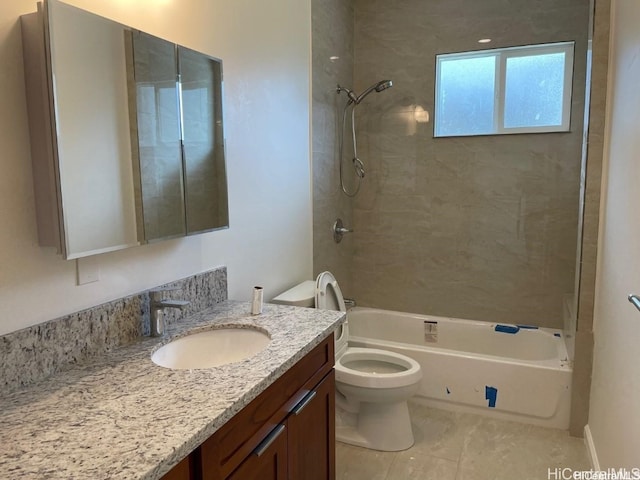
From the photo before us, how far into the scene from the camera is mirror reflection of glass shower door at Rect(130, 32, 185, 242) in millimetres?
1447

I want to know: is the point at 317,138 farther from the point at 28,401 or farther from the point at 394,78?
the point at 28,401

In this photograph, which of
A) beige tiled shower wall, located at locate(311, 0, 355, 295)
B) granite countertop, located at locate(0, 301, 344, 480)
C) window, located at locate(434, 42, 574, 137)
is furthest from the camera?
window, located at locate(434, 42, 574, 137)

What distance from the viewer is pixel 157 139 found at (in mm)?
1523

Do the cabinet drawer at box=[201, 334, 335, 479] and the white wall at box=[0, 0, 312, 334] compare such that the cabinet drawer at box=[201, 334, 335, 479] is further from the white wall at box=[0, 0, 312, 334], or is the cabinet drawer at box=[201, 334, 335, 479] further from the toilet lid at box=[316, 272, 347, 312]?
the toilet lid at box=[316, 272, 347, 312]

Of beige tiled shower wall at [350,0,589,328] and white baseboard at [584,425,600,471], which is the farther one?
beige tiled shower wall at [350,0,589,328]

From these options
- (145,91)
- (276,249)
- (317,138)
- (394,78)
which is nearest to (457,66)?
(394,78)

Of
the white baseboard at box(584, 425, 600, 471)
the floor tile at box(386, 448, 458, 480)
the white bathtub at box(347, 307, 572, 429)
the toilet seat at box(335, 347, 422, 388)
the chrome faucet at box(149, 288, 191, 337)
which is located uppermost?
the chrome faucet at box(149, 288, 191, 337)

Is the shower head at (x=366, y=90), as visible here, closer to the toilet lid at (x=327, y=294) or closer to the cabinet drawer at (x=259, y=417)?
the toilet lid at (x=327, y=294)

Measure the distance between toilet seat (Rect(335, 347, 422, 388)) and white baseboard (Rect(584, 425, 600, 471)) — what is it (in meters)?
0.85

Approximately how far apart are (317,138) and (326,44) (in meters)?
0.62

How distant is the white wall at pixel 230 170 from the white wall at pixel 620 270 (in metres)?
1.52

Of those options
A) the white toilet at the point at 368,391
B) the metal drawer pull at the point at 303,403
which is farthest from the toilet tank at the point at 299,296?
the metal drawer pull at the point at 303,403

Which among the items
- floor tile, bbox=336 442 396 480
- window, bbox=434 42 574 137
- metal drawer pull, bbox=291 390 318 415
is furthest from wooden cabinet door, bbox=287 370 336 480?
window, bbox=434 42 574 137

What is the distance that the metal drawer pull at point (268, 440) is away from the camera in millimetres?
1222
